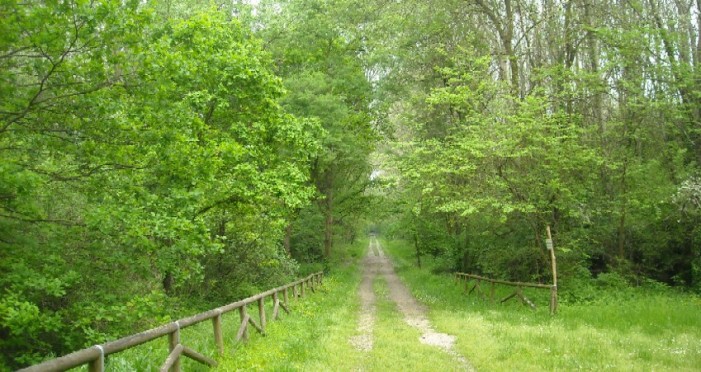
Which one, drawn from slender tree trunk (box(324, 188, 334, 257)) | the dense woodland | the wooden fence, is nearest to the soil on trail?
the wooden fence

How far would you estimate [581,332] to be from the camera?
11430 millimetres

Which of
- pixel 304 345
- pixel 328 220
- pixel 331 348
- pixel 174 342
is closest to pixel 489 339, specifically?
pixel 331 348

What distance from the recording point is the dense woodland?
8.74 m

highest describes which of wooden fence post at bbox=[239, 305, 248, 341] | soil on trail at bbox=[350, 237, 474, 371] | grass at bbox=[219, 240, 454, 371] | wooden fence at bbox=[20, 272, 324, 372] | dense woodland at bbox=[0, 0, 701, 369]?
dense woodland at bbox=[0, 0, 701, 369]

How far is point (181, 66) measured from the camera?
10164 millimetres

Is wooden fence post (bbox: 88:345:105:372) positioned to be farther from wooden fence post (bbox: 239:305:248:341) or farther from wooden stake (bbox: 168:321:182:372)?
wooden fence post (bbox: 239:305:248:341)

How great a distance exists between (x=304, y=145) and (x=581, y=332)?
10.6 m

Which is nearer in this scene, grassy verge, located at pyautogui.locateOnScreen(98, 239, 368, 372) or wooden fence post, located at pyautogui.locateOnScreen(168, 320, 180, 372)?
wooden fence post, located at pyautogui.locateOnScreen(168, 320, 180, 372)


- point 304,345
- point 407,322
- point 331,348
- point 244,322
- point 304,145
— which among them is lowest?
point 407,322

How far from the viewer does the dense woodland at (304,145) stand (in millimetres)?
8742

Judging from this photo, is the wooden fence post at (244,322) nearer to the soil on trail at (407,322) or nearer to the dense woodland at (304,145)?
the dense woodland at (304,145)

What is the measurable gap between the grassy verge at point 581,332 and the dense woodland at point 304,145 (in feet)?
7.36

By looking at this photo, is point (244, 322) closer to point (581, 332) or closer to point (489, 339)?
point (489, 339)

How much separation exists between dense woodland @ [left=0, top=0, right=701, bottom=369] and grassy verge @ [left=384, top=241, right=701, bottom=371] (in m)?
2.24
